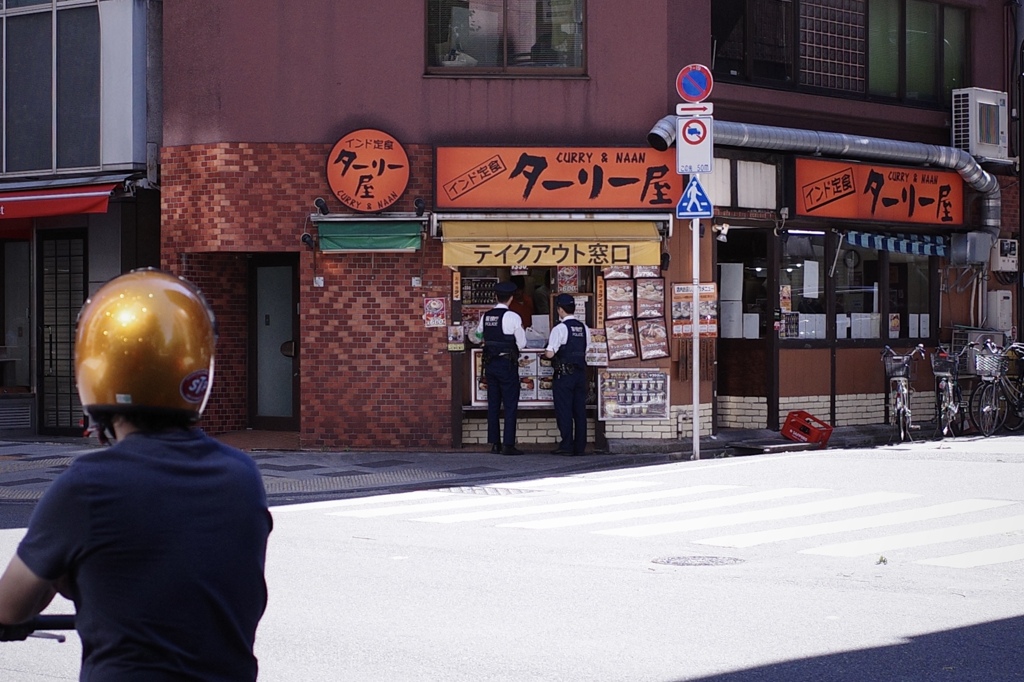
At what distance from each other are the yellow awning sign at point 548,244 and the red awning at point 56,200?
4.74m

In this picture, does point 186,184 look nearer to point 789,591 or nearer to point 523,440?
point 523,440

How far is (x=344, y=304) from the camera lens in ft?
57.0

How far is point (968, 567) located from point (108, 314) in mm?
7618

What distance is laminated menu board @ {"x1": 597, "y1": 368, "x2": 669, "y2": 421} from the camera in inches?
687

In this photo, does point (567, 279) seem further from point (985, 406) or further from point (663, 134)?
point (985, 406)

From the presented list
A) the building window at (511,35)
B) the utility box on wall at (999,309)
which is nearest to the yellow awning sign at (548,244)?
the building window at (511,35)

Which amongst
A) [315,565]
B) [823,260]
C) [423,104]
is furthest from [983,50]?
[315,565]

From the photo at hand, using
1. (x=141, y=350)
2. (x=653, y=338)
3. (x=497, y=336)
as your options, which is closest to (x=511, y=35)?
(x=497, y=336)

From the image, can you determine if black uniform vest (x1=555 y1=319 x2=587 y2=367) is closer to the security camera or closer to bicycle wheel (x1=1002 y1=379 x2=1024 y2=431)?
the security camera

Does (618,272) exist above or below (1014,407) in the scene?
above

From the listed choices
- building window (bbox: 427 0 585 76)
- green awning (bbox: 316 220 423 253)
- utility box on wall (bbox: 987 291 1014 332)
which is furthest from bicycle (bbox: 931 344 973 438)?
green awning (bbox: 316 220 423 253)

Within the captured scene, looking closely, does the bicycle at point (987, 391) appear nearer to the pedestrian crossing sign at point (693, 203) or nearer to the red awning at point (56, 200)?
the pedestrian crossing sign at point (693, 203)

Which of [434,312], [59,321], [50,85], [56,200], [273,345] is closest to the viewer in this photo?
[434,312]

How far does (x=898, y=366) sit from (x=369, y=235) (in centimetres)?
762
